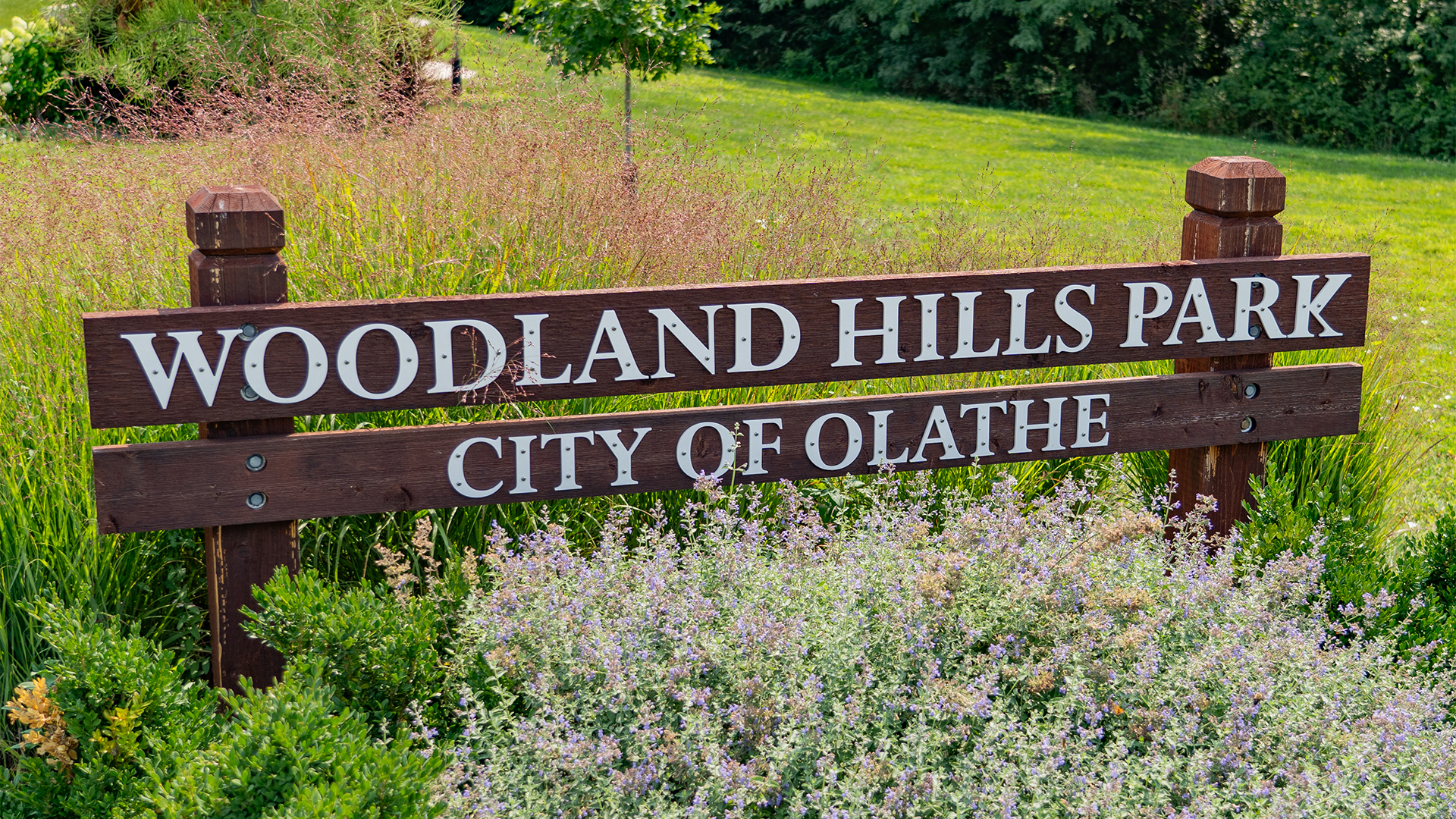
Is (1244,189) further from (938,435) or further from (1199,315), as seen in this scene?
(938,435)

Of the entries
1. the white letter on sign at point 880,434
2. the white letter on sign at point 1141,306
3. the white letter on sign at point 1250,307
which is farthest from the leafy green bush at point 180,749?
the white letter on sign at point 1250,307

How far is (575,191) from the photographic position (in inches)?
152

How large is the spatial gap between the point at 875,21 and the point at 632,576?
827 inches

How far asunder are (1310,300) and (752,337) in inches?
58.2

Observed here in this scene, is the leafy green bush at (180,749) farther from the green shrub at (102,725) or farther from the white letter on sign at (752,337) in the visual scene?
the white letter on sign at (752,337)

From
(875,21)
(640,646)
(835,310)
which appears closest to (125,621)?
(640,646)

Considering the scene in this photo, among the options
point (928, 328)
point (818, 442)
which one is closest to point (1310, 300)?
point (928, 328)

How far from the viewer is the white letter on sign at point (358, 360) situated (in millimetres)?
2611

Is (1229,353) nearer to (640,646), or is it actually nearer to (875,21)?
(640,646)

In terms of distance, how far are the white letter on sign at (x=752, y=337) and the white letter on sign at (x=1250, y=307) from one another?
1154 mm

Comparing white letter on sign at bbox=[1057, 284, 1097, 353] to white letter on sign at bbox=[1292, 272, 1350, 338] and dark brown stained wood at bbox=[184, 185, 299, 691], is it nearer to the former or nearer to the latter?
white letter on sign at bbox=[1292, 272, 1350, 338]

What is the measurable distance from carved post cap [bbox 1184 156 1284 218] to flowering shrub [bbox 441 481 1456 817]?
91 centimetres

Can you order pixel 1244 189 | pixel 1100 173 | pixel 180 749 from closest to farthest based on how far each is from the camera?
1. pixel 180 749
2. pixel 1244 189
3. pixel 1100 173

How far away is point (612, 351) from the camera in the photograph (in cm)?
279
